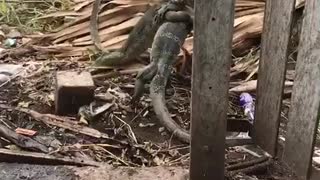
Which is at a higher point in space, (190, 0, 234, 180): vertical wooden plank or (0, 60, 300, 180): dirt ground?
(190, 0, 234, 180): vertical wooden plank

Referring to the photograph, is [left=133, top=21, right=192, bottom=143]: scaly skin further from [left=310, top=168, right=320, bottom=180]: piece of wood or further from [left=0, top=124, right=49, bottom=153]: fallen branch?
[left=310, top=168, right=320, bottom=180]: piece of wood

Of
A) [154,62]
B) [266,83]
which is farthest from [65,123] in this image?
[266,83]

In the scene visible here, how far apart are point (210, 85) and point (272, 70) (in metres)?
0.45

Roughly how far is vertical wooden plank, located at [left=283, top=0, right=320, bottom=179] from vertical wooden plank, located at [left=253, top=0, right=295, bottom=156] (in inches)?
5.6

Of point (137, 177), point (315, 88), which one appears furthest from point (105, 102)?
point (315, 88)

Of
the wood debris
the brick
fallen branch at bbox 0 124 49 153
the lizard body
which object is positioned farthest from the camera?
the wood debris

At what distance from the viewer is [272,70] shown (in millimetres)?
2576

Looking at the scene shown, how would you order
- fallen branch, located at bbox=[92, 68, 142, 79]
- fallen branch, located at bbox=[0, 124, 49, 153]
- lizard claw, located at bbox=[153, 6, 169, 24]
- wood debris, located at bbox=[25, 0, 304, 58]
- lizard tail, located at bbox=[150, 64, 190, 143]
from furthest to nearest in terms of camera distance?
wood debris, located at bbox=[25, 0, 304, 58]
fallen branch, located at bbox=[92, 68, 142, 79]
lizard claw, located at bbox=[153, 6, 169, 24]
lizard tail, located at bbox=[150, 64, 190, 143]
fallen branch, located at bbox=[0, 124, 49, 153]

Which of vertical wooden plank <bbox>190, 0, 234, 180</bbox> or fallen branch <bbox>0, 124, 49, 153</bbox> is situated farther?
fallen branch <bbox>0, 124, 49, 153</bbox>

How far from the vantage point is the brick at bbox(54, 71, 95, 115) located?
3.21 meters

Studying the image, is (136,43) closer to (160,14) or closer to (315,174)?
(160,14)

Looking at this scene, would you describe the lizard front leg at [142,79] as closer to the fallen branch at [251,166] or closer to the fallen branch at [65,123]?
the fallen branch at [65,123]

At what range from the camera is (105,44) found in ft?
14.4

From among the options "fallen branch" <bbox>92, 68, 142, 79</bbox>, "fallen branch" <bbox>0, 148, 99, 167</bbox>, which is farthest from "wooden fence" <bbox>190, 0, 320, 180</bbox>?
"fallen branch" <bbox>92, 68, 142, 79</bbox>
